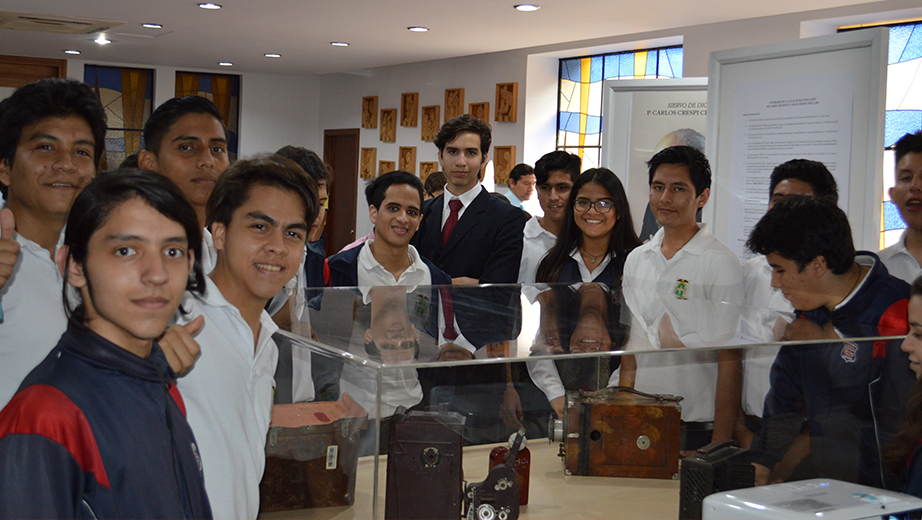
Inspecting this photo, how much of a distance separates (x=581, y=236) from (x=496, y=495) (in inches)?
63.8

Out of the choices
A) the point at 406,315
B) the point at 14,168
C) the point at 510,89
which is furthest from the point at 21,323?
the point at 510,89

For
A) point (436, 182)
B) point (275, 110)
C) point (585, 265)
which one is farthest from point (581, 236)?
point (275, 110)

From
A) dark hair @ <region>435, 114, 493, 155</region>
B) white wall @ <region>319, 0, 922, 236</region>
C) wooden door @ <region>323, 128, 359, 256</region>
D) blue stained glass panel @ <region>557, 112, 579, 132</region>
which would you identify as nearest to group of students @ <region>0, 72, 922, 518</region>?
dark hair @ <region>435, 114, 493, 155</region>

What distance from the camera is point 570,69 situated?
28.7 feet

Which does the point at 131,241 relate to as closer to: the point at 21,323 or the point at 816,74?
the point at 21,323

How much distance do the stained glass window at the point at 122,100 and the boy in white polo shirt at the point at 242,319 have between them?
10555 mm

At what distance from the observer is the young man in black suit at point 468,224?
11.4ft

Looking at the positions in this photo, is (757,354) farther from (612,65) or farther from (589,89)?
(589,89)

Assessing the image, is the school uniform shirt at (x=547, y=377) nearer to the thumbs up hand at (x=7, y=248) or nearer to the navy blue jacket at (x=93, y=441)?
the navy blue jacket at (x=93, y=441)

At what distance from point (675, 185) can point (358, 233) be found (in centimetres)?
877

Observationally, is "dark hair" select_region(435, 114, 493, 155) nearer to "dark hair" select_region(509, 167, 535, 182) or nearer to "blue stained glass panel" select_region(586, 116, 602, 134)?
"dark hair" select_region(509, 167, 535, 182)

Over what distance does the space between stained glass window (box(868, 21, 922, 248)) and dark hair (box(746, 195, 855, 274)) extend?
4035 millimetres

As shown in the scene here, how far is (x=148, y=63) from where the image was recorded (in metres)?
11.2

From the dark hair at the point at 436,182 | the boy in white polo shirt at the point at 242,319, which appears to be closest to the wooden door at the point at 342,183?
the dark hair at the point at 436,182
